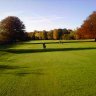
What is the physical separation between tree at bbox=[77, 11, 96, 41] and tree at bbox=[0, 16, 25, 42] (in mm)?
26199

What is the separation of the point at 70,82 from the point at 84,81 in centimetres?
80

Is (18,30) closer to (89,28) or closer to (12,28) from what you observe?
(12,28)

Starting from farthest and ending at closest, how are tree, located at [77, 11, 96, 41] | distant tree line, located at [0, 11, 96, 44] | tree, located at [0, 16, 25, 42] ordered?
tree, located at [0, 16, 25, 42] → distant tree line, located at [0, 11, 96, 44] → tree, located at [77, 11, 96, 41]

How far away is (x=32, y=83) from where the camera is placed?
14781 mm

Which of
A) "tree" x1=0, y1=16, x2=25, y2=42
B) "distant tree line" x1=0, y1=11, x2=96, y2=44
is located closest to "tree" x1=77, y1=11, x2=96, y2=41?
"distant tree line" x1=0, y1=11, x2=96, y2=44

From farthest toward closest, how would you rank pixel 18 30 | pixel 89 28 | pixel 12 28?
pixel 18 30
pixel 12 28
pixel 89 28

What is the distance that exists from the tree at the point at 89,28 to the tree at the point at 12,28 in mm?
26199

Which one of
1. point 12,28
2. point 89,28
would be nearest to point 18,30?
point 12,28

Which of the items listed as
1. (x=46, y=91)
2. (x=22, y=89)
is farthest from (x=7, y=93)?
(x=46, y=91)

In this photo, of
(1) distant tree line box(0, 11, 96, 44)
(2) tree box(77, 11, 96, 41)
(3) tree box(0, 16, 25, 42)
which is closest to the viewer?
(2) tree box(77, 11, 96, 41)

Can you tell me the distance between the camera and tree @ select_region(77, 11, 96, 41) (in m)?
92.6

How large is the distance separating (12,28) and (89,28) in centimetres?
3266

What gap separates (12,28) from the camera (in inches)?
4284

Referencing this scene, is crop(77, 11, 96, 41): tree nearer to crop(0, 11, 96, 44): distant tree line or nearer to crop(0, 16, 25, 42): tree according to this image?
crop(0, 11, 96, 44): distant tree line
